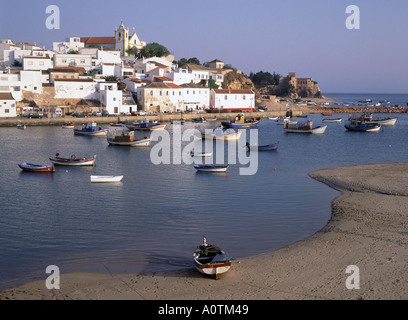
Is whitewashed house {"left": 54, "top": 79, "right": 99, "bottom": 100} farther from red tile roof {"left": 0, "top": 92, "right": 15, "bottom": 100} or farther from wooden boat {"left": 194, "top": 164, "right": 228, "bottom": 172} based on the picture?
wooden boat {"left": 194, "top": 164, "right": 228, "bottom": 172}

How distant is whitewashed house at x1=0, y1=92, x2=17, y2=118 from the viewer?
169 feet

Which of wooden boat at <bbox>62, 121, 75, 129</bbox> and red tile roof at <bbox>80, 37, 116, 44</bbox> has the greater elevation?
red tile roof at <bbox>80, 37, 116, 44</bbox>

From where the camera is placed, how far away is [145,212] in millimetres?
17266

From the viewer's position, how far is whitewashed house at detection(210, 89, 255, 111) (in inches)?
2771

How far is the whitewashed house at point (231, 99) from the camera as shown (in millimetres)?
70375

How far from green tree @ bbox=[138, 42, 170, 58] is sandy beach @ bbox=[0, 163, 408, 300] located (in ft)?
248

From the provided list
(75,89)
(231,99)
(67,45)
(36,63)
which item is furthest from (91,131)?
(67,45)

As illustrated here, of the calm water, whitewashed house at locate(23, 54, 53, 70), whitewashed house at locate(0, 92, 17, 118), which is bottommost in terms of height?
Result: the calm water

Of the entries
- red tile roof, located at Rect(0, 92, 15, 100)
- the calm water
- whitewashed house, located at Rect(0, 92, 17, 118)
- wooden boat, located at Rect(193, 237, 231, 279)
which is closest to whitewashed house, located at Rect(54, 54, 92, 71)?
red tile roof, located at Rect(0, 92, 15, 100)

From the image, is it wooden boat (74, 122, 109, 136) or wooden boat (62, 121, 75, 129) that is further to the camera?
wooden boat (62, 121, 75, 129)

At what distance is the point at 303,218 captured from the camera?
55.0 feet

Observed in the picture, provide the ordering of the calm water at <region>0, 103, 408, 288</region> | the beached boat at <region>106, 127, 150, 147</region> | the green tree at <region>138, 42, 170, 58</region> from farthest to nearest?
the green tree at <region>138, 42, 170, 58</region> < the beached boat at <region>106, 127, 150, 147</region> < the calm water at <region>0, 103, 408, 288</region>

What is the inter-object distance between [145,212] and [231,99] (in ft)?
183

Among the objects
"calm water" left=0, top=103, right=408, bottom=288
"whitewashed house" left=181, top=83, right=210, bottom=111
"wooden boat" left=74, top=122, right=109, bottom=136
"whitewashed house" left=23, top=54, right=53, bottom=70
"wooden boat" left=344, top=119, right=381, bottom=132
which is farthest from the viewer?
"whitewashed house" left=181, top=83, right=210, bottom=111
